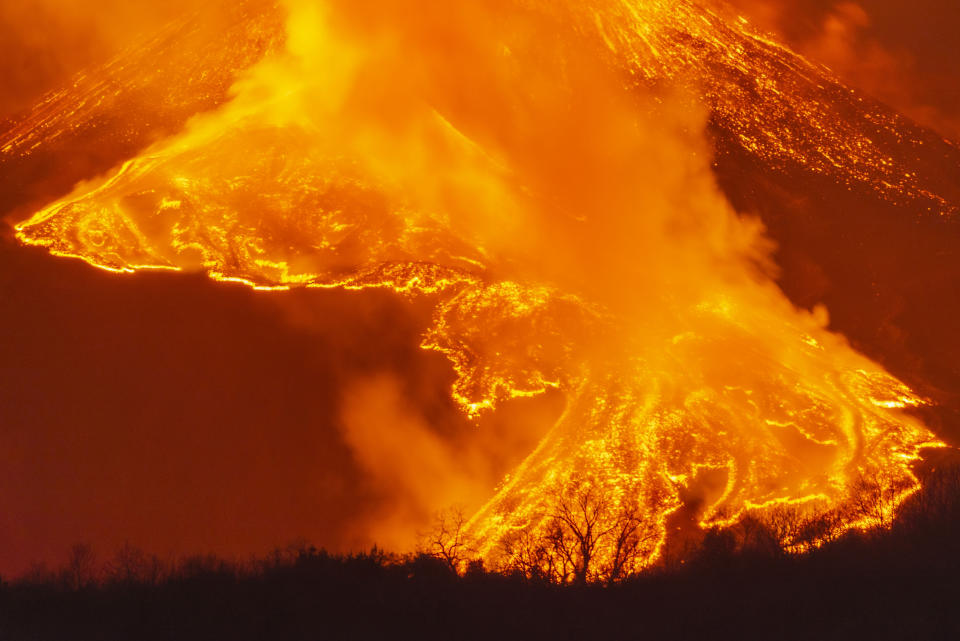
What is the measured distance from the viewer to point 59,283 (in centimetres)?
2705

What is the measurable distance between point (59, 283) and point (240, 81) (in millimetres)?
10750

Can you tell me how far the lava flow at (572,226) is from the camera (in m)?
21.6

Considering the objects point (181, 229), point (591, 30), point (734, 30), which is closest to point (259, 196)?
point (181, 229)

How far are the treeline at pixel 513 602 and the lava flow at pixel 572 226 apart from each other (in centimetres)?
254

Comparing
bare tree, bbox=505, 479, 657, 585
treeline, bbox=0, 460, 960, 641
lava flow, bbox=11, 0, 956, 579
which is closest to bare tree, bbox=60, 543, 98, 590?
treeline, bbox=0, 460, 960, 641

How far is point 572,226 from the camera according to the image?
102 ft

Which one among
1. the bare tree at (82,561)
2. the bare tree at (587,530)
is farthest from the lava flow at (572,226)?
the bare tree at (82,561)

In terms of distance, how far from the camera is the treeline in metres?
10.2

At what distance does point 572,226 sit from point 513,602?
826 inches

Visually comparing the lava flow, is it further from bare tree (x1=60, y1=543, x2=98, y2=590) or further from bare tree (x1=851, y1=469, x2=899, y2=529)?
bare tree (x1=60, y1=543, x2=98, y2=590)

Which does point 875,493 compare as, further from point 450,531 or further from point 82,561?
point 82,561

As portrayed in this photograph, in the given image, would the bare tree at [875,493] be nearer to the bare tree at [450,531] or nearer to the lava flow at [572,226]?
the lava flow at [572,226]

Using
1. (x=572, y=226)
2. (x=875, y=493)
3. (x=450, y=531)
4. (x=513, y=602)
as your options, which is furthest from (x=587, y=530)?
(x=572, y=226)

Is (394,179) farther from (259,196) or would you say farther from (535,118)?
(535,118)
